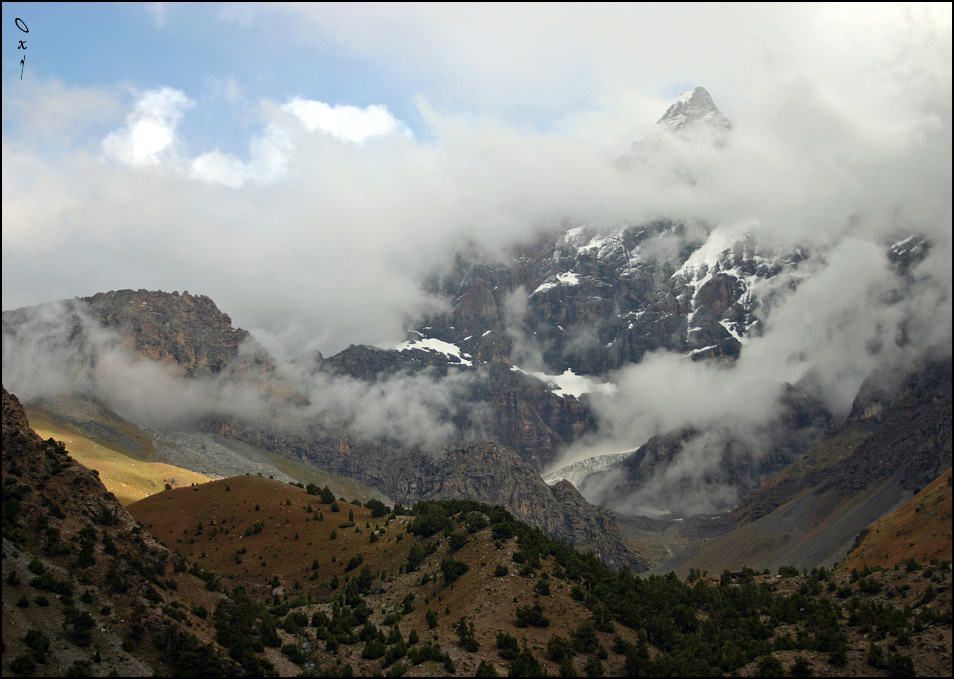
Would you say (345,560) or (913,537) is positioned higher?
(913,537)

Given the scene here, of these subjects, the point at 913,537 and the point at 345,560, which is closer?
the point at 345,560

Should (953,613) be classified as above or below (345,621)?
above

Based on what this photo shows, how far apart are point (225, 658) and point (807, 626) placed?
5942 centimetres

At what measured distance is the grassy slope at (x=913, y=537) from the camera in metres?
Answer: 114

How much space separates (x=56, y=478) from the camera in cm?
6347

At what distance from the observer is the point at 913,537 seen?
128750 mm

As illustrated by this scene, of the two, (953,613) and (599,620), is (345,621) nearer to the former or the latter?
(599,620)

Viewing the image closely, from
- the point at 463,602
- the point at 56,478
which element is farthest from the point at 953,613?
the point at 56,478

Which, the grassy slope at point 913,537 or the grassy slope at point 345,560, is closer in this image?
the grassy slope at point 345,560

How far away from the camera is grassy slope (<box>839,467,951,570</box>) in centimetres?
11356

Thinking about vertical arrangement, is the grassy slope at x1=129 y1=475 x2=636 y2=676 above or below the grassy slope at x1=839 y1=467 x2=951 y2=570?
below

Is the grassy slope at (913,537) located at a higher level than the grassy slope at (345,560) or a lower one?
higher

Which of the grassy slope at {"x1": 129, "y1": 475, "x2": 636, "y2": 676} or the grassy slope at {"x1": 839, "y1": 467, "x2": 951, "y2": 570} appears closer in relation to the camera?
the grassy slope at {"x1": 129, "y1": 475, "x2": 636, "y2": 676}

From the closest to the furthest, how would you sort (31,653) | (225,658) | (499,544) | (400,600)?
(31,653) < (225,658) < (400,600) < (499,544)
